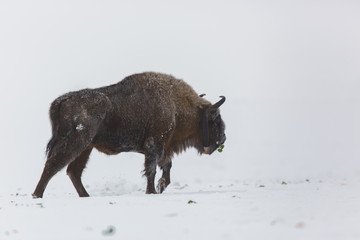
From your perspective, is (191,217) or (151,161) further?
(151,161)

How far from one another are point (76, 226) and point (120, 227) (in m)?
0.48

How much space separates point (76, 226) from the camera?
17.7 ft

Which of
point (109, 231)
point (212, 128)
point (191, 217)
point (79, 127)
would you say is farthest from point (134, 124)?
point (109, 231)

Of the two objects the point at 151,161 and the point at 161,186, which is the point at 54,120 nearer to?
the point at 151,161

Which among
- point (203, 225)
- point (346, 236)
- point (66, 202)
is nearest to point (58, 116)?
point (66, 202)

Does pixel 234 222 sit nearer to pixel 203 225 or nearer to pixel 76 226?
pixel 203 225

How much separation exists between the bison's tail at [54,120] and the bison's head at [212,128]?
286 centimetres

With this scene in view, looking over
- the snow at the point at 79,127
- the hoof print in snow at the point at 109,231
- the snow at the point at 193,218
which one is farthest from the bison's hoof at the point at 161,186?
the hoof print in snow at the point at 109,231

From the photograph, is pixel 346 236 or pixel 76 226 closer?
pixel 346 236

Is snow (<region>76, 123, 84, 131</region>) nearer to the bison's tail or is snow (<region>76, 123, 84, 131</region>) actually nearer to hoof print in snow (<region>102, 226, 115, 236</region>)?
the bison's tail

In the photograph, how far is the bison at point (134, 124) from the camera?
28.8ft

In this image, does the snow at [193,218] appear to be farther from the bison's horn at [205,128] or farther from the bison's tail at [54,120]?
the bison's horn at [205,128]

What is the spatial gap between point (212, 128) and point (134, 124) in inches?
73.3

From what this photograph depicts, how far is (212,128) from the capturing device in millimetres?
10688
